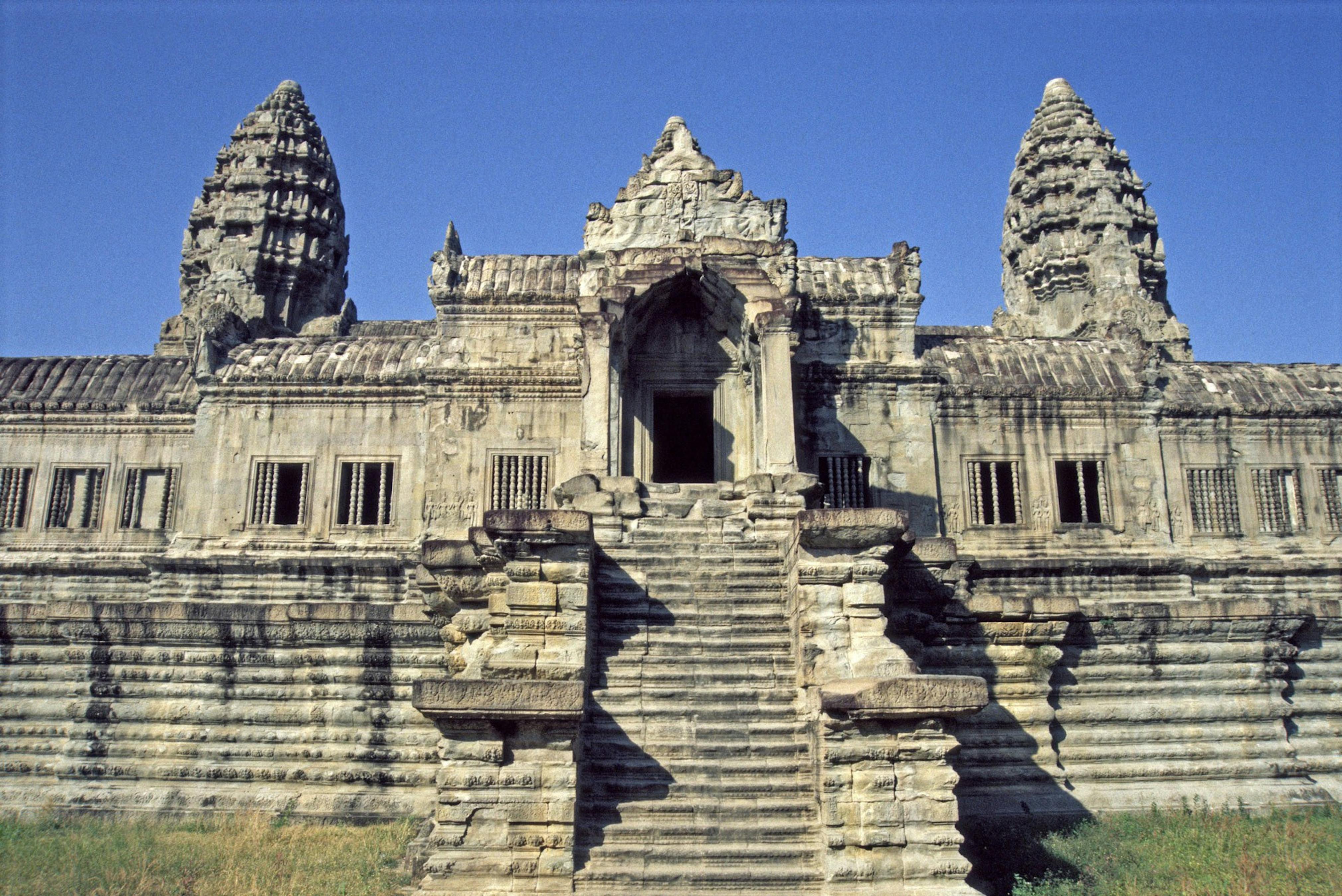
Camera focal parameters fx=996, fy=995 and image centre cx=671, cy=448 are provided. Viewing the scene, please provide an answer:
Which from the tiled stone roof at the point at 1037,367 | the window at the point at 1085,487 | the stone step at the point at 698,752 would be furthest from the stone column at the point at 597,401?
the window at the point at 1085,487

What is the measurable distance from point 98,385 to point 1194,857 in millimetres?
20396

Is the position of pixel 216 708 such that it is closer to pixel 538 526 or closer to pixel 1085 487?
pixel 538 526

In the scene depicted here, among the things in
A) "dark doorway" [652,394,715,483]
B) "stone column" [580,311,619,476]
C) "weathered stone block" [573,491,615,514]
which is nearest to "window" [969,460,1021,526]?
"dark doorway" [652,394,715,483]

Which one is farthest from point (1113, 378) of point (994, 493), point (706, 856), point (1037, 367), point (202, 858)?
point (202, 858)

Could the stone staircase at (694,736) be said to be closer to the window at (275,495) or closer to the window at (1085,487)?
the window at (275,495)

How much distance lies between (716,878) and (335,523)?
12015 mm

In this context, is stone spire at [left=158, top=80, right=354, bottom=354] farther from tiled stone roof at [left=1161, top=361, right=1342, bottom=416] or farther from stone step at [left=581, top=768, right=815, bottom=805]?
stone step at [left=581, top=768, right=815, bottom=805]

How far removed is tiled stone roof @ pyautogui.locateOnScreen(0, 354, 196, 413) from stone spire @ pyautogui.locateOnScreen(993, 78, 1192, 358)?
23.3m

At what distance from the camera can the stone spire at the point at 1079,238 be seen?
29.9 meters

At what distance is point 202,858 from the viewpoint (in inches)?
373

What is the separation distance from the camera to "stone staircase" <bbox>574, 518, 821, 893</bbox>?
871 centimetres

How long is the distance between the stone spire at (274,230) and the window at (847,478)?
16909 mm

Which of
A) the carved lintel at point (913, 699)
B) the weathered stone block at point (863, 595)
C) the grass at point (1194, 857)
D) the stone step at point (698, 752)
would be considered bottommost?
the grass at point (1194, 857)

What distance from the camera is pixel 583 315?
1567cm
